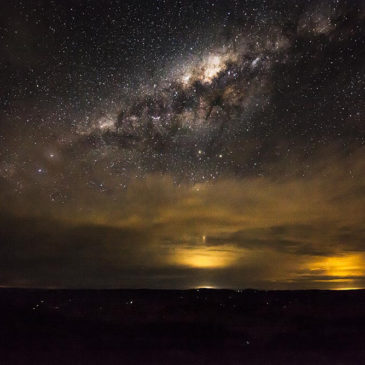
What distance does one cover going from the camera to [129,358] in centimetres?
1521

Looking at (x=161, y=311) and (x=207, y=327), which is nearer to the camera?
(x=207, y=327)

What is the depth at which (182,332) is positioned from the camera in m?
23.0

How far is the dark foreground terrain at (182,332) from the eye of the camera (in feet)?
50.8

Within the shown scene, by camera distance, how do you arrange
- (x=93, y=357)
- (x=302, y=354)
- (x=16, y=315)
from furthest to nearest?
(x=16, y=315)
(x=302, y=354)
(x=93, y=357)

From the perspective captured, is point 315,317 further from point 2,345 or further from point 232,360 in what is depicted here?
point 2,345

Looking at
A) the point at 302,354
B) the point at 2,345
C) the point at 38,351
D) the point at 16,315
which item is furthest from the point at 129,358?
the point at 16,315

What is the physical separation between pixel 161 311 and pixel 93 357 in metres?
17.9

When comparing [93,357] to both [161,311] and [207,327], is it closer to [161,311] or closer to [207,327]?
[207,327]

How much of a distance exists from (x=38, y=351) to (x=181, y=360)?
17.2ft

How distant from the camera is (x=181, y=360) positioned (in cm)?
1523

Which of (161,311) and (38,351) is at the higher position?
(161,311)

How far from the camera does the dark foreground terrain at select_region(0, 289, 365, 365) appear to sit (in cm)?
1548

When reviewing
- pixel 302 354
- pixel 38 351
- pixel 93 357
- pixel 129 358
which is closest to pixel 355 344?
pixel 302 354

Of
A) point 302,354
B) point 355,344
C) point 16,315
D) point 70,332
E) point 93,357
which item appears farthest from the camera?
point 16,315
